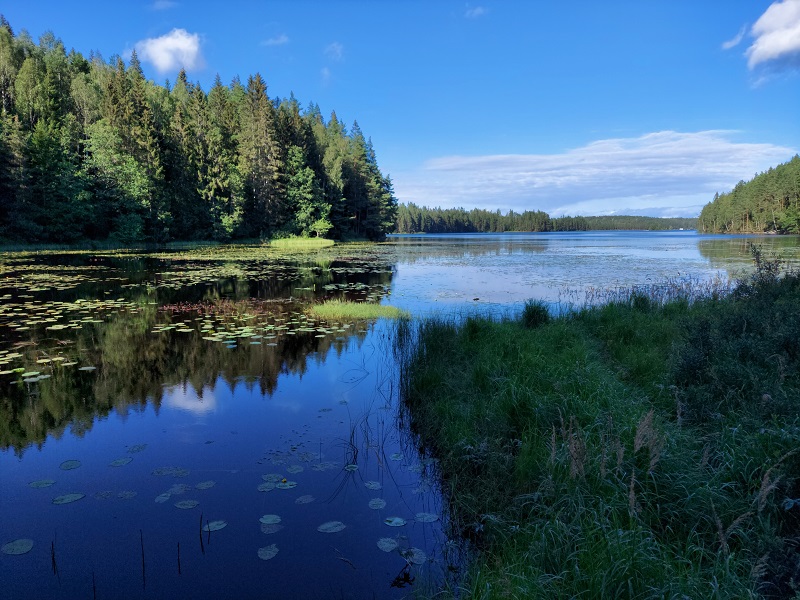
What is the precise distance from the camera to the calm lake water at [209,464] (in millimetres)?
3426

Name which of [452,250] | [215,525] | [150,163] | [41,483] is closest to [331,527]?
[215,525]

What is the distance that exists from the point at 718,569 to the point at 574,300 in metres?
12.7

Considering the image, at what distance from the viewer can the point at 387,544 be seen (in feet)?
12.3

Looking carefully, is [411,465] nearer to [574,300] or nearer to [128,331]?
[128,331]

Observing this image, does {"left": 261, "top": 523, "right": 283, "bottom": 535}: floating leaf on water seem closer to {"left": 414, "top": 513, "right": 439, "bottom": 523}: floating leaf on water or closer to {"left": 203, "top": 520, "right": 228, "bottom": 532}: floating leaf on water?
{"left": 203, "top": 520, "right": 228, "bottom": 532}: floating leaf on water

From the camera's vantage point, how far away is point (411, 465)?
16.7 feet

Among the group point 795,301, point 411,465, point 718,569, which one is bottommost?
point 411,465

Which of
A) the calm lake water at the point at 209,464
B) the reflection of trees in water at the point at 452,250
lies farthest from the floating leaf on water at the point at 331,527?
the reflection of trees in water at the point at 452,250

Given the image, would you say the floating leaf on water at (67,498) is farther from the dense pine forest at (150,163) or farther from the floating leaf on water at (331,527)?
the dense pine forest at (150,163)

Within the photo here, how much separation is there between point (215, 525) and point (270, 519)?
0.45 metres

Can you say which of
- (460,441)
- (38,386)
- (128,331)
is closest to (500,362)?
(460,441)

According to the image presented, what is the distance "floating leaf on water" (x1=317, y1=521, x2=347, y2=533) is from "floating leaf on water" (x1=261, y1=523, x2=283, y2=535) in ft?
1.13

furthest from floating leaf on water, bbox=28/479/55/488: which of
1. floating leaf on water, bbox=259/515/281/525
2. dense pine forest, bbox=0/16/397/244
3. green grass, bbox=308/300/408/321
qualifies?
dense pine forest, bbox=0/16/397/244

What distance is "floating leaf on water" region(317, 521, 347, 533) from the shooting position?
3889 mm
